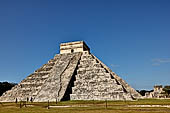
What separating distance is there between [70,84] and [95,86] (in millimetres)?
3786

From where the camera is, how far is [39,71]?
1394 inches

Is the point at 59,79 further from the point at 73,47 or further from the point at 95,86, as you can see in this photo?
the point at 73,47

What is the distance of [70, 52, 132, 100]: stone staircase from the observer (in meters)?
26.1

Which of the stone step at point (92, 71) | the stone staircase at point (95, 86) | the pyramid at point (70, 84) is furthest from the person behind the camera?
the stone step at point (92, 71)

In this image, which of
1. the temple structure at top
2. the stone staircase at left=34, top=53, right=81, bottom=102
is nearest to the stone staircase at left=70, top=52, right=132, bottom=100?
the stone staircase at left=34, top=53, right=81, bottom=102

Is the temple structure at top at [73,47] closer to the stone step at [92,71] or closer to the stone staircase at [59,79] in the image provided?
the stone staircase at [59,79]

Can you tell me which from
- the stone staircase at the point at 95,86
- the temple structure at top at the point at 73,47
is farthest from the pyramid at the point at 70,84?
the temple structure at top at the point at 73,47

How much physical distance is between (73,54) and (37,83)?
9.65 metres

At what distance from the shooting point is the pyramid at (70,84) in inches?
1043

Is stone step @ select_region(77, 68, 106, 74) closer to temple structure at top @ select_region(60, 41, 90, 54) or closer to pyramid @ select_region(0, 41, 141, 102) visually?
pyramid @ select_region(0, 41, 141, 102)

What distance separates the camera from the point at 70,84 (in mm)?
29062

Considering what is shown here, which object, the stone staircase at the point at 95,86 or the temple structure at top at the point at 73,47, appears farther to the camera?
the temple structure at top at the point at 73,47

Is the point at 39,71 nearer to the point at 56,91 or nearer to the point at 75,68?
the point at 75,68

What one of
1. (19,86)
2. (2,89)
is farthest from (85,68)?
(2,89)
